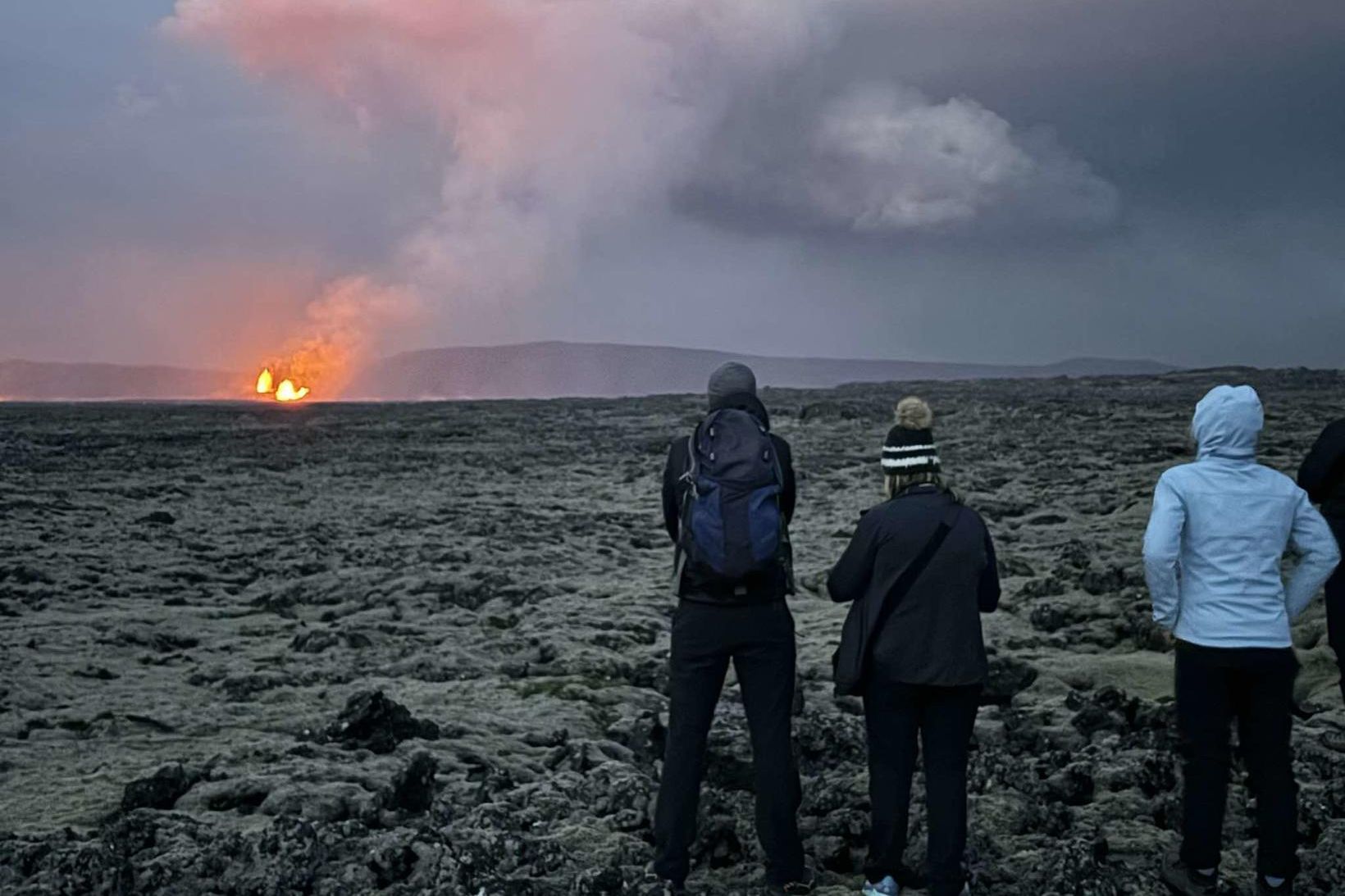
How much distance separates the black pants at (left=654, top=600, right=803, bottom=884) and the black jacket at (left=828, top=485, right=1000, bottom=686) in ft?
1.18

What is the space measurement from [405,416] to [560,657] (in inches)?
1486

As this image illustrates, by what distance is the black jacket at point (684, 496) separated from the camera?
428 centimetres

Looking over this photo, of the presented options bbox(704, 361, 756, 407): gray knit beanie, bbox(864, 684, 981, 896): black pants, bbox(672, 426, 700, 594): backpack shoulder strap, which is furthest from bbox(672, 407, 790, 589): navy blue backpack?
bbox(864, 684, 981, 896): black pants

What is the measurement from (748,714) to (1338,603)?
2.44 m

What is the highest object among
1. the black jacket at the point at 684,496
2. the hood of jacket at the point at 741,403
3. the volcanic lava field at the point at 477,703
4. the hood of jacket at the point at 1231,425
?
the hood of jacket at the point at 741,403

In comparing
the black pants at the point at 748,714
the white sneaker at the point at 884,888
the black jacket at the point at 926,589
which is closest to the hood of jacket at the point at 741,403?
the black jacket at the point at 926,589

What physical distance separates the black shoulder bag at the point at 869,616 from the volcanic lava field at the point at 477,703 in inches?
38.2

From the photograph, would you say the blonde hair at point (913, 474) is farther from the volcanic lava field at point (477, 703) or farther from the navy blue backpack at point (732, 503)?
the volcanic lava field at point (477, 703)

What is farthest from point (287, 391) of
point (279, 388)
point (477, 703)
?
point (477, 703)

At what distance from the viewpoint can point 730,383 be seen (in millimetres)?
4465

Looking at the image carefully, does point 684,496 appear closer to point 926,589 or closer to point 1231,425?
point 926,589

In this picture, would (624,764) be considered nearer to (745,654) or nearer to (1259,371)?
(745,654)

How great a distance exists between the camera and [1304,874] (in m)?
4.56

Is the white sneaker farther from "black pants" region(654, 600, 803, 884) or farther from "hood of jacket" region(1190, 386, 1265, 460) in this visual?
"hood of jacket" region(1190, 386, 1265, 460)
